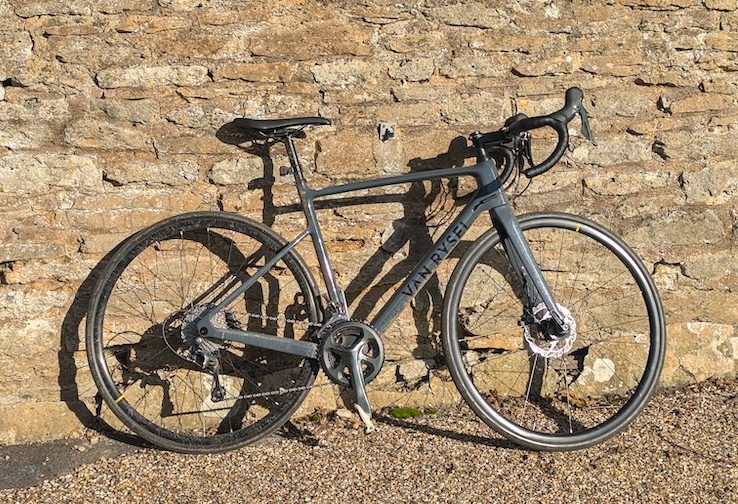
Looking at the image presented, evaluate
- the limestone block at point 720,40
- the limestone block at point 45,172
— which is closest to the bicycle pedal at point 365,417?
the limestone block at point 45,172

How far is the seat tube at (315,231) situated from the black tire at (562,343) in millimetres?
649

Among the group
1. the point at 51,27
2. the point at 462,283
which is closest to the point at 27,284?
the point at 51,27

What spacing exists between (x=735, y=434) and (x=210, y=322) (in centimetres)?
244

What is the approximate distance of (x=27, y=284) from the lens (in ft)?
12.5

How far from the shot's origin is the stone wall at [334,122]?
3.71 meters

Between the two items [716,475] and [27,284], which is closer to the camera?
[716,475]

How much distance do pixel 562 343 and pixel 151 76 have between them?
2284mm

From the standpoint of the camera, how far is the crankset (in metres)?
3.61

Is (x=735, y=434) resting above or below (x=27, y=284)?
below

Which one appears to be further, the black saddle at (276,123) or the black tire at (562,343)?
the black tire at (562,343)

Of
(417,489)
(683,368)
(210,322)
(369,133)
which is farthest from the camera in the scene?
(683,368)

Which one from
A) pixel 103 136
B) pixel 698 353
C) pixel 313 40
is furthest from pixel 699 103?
pixel 103 136

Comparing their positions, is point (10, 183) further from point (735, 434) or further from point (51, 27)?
point (735, 434)

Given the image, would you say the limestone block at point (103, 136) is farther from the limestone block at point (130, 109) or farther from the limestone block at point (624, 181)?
the limestone block at point (624, 181)
